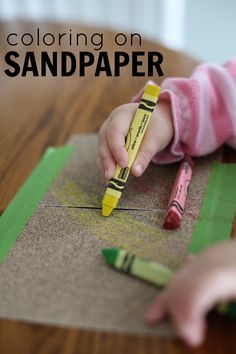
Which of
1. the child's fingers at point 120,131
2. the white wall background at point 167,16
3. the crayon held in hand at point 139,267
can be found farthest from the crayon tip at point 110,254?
the white wall background at point 167,16

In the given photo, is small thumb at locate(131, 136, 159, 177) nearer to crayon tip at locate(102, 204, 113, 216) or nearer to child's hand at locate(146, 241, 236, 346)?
crayon tip at locate(102, 204, 113, 216)

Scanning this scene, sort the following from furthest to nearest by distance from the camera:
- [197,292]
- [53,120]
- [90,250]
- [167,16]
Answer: [167,16], [53,120], [90,250], [197,292]

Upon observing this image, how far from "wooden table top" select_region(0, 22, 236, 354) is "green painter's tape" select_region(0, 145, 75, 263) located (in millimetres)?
13

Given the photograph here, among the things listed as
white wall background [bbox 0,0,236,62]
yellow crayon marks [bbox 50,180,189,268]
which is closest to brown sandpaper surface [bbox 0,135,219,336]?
yellow crayon marks [bbox 50,180,189,268]

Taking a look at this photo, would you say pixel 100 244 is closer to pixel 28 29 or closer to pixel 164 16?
pixel 28 29

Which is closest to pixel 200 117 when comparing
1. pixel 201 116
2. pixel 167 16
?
pixel 201 116

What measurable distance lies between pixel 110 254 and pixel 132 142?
144 millimetres

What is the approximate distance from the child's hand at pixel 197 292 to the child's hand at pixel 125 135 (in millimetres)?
173

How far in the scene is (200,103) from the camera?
56cm

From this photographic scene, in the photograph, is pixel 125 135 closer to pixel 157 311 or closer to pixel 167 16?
pixel 157 311

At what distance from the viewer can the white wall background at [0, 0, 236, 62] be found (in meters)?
1.53

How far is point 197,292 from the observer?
312 millimetres

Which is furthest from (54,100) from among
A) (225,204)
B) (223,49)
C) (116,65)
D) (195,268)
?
(223,49)

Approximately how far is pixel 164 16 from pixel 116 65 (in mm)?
830
